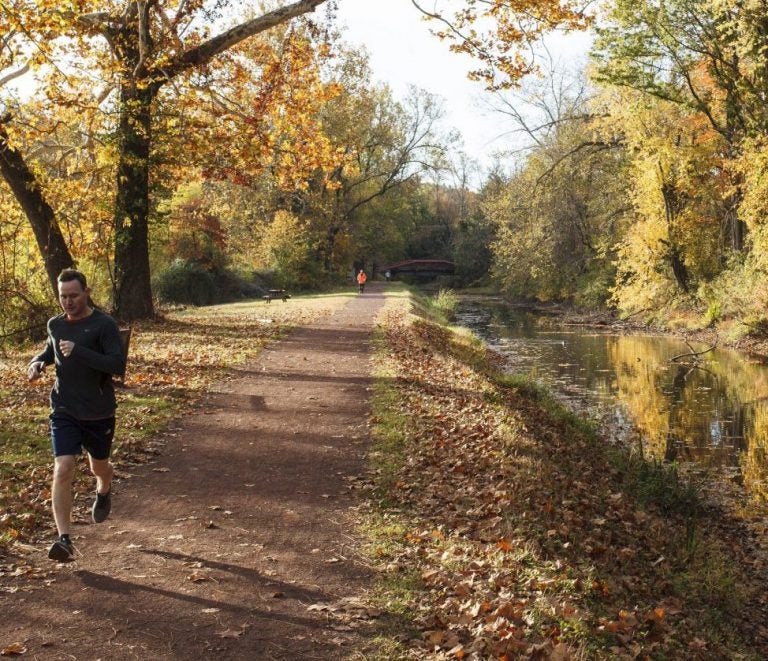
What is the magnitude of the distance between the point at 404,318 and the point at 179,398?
1547cm

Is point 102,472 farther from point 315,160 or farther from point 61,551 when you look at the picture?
point 315,160

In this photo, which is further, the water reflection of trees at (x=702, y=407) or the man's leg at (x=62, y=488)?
the water reflection of trees at (x=702, y=407)

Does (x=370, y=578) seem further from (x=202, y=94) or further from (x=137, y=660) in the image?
(x=202, y=94)

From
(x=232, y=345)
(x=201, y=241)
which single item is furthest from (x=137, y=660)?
(x=201, y=241)

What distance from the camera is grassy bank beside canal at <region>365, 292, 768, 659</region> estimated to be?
569 centimetres

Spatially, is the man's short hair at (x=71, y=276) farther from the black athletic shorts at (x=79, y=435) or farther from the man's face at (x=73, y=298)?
the black athletic shorts at (x=79, y=435)

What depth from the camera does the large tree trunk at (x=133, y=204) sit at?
18.1 meters

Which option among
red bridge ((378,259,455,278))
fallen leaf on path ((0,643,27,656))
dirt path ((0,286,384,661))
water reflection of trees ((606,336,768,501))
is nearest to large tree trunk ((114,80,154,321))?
dirt path ((0,286,384,661))

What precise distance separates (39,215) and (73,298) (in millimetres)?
12823

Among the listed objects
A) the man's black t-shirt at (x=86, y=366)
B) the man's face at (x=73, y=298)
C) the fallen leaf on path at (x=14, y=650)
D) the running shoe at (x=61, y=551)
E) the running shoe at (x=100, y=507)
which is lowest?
the fallen leaf on path at (x=14, y=650)

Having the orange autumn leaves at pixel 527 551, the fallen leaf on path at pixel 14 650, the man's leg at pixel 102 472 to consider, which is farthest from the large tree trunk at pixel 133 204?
the fallen leaf on path at pixel 14 650

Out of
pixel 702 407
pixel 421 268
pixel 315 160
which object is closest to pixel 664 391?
pixel 702 407

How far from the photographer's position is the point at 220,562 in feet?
20.8

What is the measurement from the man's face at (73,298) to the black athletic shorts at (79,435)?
0.81 meters
